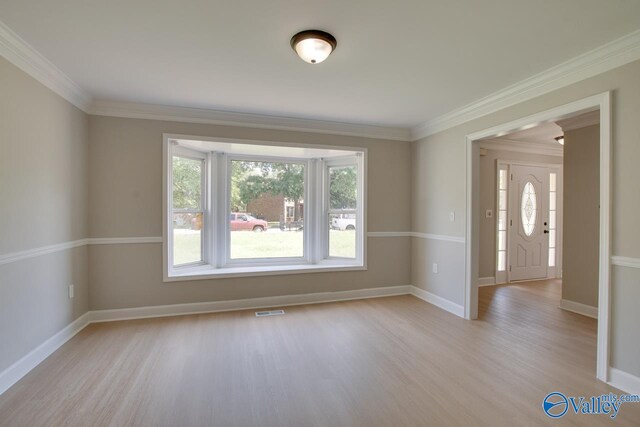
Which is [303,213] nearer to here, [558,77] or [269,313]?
[269,313]

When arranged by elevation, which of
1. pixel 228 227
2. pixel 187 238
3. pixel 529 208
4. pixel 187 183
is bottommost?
pixel 187 238

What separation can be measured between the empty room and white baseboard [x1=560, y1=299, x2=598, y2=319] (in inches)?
0.9

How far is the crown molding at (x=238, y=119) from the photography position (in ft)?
11.1

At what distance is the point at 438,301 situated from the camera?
13.3 ft

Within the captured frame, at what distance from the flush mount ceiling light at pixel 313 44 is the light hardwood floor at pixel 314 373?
2.42m

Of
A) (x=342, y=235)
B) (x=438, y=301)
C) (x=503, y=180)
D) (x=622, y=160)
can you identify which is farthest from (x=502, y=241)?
(x=622, y=160)

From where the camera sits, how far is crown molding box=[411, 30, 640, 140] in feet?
6.98

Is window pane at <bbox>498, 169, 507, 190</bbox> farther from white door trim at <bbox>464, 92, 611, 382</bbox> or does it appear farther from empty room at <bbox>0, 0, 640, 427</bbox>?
white door trim at <bbox>464, 92, 611, 382</bbox>

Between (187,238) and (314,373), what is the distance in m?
2.61

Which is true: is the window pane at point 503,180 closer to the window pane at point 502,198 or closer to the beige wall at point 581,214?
the window pane at point 502,198

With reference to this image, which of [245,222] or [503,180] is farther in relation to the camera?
[503,180]

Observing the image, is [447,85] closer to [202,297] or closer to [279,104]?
[279,104]

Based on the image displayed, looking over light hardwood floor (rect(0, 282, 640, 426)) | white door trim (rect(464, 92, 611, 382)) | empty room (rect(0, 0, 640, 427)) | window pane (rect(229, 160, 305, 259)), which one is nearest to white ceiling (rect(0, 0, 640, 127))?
empty room (rect(0, 0, 640, 427))

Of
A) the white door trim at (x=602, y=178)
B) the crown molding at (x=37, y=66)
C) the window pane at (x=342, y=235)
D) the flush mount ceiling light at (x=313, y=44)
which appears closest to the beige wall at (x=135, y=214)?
the crown molding at (x=37, y=66)
